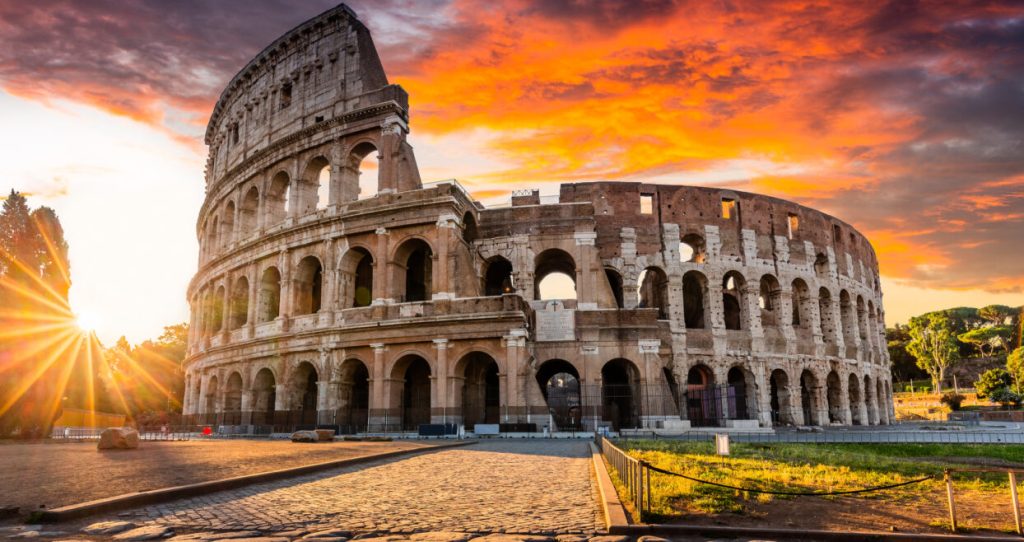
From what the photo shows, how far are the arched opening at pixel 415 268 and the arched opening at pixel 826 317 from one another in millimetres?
21933

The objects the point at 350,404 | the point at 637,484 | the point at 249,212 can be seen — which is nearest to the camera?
the point at 637,484

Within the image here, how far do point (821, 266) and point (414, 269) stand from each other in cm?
2332

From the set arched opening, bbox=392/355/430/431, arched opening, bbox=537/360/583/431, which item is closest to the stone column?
arched opening, bbox=392/355/430/431

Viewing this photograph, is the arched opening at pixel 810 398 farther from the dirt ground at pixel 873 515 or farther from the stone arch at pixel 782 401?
the dirt ground at pixel 873 515

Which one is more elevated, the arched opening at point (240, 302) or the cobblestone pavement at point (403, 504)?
the arched opening at point (240, 302)

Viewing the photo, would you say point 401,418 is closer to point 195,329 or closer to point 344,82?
point 344,82

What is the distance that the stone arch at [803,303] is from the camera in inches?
1348

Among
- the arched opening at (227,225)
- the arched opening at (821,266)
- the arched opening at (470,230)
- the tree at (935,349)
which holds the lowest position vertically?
the tree at (935,349)

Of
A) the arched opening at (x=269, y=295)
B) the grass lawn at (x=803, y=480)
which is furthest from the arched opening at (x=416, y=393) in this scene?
the grass lawn at (x=803, y=480)

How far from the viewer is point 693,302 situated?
34.3m

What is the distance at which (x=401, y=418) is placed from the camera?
24703 mm

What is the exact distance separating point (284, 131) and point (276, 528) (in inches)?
1115

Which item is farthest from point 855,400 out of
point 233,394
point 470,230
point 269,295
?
point 233,394

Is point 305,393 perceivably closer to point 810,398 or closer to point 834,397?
point 810,398
